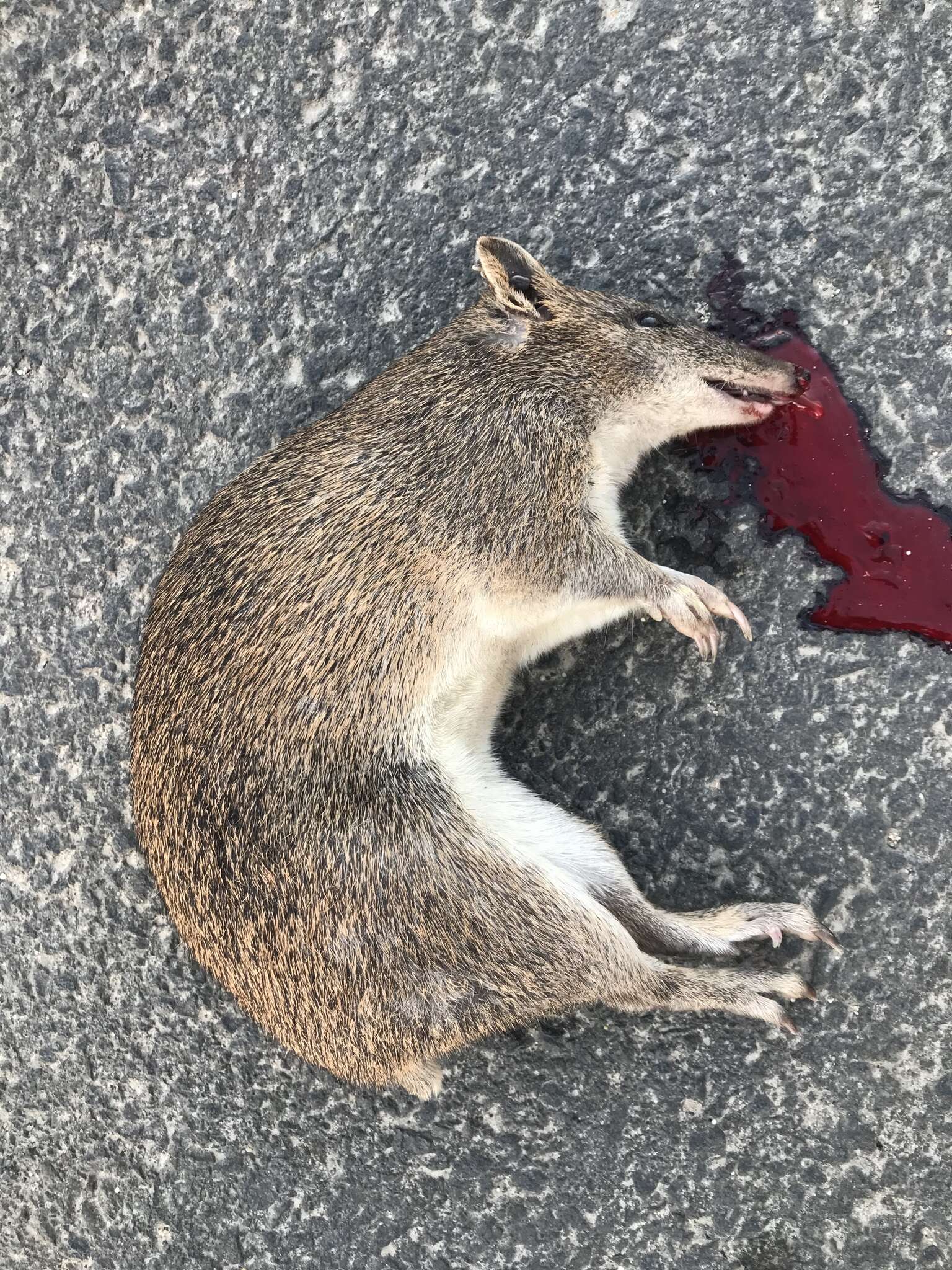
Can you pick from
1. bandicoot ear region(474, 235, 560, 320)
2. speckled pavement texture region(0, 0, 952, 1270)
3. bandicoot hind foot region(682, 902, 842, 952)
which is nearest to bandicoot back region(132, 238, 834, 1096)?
bandicoot ear region(474, 235, 560, 320)

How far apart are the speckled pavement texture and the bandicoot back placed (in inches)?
12.1

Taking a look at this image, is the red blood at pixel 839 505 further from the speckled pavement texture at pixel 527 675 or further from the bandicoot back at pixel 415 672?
the bandicoot back at pixel 415 672

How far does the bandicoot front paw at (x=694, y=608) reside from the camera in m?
2.72

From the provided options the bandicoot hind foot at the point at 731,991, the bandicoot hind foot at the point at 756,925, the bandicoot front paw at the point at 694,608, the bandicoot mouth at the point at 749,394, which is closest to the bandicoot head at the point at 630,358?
the bandicoot mouth at the point at 749,394

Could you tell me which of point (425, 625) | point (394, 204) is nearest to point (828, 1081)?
→ point (425, 625)

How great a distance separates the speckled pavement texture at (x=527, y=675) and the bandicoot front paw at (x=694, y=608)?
0.73 ft

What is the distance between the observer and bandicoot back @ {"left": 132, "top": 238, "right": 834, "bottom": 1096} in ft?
8.51

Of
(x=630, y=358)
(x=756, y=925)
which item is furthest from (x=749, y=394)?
(x=756, y=925)

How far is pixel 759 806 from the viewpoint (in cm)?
295

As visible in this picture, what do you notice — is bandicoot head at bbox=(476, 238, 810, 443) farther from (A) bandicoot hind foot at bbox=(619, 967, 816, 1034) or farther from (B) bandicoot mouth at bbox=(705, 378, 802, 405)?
(A) bandicoot hind foot at bbox=(619, 967, 816, 1034)

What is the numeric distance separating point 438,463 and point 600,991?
4.43 ft

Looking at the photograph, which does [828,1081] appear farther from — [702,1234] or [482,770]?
[482,770]

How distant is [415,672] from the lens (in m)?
2.65

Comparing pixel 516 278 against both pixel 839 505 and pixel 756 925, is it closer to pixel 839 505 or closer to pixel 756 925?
pixel 839 505
